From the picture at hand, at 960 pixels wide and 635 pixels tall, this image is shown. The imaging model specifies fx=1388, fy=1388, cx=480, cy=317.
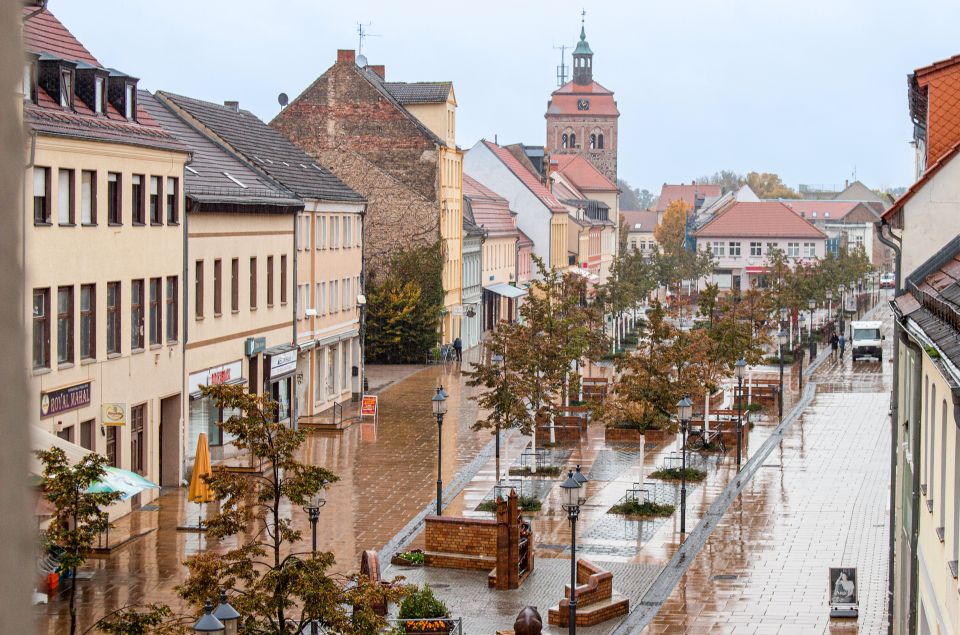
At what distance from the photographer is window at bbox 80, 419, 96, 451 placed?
28.1 metres

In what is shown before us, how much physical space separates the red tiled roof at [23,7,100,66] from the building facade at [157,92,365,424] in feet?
32.3

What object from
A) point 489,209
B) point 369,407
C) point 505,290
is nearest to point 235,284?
point 369,407

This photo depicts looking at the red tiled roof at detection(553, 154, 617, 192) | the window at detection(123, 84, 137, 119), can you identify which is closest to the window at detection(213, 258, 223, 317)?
the window at detection(123, 84, 137, 119)

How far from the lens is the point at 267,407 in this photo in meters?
16.1

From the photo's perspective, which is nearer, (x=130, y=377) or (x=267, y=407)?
(x=267, y=407)

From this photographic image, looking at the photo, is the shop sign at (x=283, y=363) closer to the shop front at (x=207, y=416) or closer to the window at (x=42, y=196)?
the shop front at (x=207, y=416)

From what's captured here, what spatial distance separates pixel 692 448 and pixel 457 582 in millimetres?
16797

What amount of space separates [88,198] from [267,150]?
1847cm

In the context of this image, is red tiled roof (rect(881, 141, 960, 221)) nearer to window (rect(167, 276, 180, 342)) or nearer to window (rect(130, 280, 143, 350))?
window (rect(130, 280, 143, 350))

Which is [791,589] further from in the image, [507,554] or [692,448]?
[692,448]

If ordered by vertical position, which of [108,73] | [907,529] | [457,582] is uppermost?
[108,73]

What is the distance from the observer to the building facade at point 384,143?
2404 inches

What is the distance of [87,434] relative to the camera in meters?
28.4

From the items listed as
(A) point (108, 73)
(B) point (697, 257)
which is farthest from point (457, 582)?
(B) point (697, 257)
